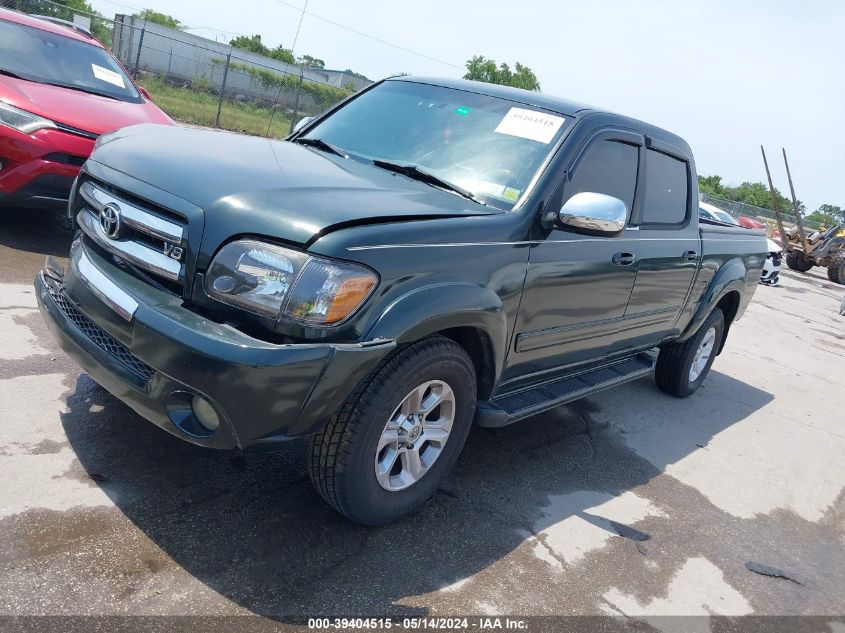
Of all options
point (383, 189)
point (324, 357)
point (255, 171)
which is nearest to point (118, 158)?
point (255, 171)

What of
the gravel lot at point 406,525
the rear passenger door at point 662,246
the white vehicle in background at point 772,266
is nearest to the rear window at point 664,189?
the rear passenger door at point 662,246

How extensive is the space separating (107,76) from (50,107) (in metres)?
1.39

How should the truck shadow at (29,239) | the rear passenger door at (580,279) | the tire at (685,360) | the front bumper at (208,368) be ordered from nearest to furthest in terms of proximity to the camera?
1. the front bumper at (208,368)
2. the rear passenger door at (580,279)
3. the truck shadow at (29,239)
4. the tire at (685,360)

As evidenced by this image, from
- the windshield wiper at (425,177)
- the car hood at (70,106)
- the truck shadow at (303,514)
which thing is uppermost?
the windshield wiper at (425,177)

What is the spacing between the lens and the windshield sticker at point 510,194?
337cm

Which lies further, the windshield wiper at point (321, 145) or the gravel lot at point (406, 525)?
the windshield wiper at point (321, 145)

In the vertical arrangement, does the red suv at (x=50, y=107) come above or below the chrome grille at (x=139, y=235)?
below

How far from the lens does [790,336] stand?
10.0m

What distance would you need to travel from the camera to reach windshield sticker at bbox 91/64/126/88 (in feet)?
22.0

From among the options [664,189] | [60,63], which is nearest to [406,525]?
[664,189]

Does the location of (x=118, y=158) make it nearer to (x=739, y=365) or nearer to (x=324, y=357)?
(x=324, y=357)

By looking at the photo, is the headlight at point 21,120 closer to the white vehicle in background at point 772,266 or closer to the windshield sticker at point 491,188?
the windshield sticker at point 491,188

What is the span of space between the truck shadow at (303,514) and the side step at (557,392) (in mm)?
437

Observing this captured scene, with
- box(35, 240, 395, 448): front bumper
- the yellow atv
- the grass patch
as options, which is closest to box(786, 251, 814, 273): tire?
the yellow atv
